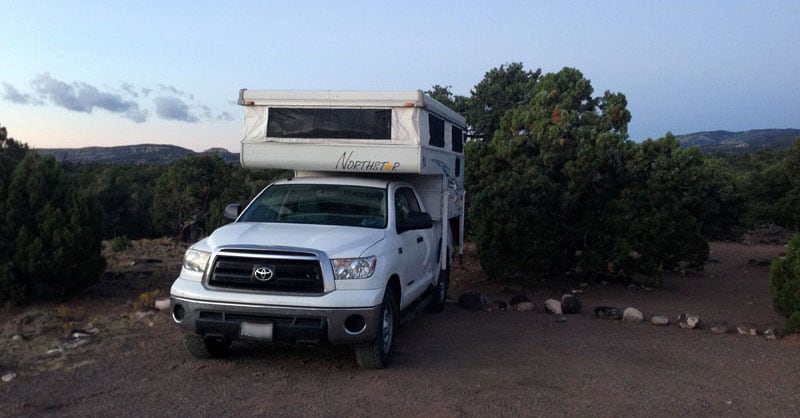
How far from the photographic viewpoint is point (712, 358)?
25.4 ft

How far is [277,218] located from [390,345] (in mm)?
1884

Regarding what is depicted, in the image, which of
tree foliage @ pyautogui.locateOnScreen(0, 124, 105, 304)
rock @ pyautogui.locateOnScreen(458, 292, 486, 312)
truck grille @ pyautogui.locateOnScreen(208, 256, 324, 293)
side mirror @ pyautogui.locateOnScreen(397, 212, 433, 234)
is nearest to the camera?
truck grille @ pyautogui.locateOnScreen(208, 256, 324, 293)

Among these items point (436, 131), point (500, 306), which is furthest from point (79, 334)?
point (500, 306)

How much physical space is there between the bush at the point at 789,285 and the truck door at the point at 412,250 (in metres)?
4.29

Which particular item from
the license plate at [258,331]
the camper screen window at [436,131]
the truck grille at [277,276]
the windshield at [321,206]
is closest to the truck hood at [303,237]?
the truck grille at [277,276]

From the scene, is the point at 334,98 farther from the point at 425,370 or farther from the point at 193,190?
the point at 193,190

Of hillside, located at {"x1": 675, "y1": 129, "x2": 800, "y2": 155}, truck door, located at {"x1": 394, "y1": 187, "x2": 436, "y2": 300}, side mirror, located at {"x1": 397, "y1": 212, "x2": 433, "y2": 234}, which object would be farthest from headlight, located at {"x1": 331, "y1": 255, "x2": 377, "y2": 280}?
hillside, located at {"x1": 675, "y1": 129, "x2": 800, "y2": 155}

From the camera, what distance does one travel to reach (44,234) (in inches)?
397

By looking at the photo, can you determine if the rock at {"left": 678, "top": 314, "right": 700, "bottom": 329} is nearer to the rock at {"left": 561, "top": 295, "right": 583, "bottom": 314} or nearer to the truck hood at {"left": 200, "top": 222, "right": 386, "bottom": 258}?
the rock at {"left": 561, "top": 295, "right": 583, "bottom": 314}

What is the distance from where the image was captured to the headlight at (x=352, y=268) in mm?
6488

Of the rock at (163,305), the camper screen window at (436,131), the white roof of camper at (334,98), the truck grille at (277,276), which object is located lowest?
the rock at (163,305)

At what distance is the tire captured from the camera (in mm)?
7082

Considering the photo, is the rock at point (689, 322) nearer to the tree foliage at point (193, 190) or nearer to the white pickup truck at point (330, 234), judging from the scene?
the white pickup truck at point (330, 234)

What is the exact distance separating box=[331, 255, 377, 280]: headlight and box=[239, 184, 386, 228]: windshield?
0.96 meters
